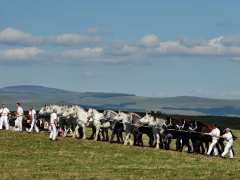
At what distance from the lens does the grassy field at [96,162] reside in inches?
1298

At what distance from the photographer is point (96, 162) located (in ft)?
125

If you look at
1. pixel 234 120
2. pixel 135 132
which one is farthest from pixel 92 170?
pixel 234 120

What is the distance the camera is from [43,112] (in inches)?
2355

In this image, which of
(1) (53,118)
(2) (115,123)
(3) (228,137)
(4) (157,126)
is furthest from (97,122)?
(3) (228,137)

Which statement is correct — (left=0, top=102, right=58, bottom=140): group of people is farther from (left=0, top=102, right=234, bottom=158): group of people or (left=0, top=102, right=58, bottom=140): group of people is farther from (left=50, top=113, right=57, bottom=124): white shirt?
(left=50, top=113, right=57, bottom=124): white shirt

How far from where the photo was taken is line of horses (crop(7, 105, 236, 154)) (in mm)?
48125

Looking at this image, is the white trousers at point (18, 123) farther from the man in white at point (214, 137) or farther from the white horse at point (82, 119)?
the man in white at point (214, 137)

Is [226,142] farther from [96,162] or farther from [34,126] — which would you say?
[34,126]

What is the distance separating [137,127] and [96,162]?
13.0m

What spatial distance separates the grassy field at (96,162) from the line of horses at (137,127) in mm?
2583

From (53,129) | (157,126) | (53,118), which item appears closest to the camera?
(157,126)

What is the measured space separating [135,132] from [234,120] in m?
82.8

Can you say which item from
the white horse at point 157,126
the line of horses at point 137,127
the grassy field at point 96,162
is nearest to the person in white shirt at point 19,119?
the line of horses at point 137,127

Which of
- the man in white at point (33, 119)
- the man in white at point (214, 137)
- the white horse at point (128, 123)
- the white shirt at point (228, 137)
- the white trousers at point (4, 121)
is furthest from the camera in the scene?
the white trousers at point (4, 121)
